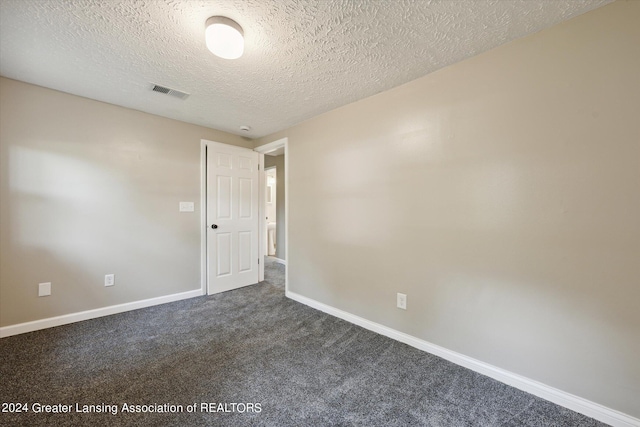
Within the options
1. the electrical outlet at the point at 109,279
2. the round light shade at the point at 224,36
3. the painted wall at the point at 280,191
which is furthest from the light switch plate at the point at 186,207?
the round light shade at the point at 224,36

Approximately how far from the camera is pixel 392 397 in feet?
5.06

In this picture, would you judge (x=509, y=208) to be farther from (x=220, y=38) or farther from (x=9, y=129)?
(x=9, y=129)

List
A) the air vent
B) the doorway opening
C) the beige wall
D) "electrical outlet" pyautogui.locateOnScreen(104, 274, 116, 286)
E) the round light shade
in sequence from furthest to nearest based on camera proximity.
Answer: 1. the doorway opening
2. "electrical outlet" pyautogui.locateOnScreen(104, 274, 116, 286)
3. the air vent
4. the round light shade
5. the beige wall

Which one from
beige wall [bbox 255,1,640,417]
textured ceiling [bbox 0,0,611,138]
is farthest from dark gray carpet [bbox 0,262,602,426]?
textured ceiling [bbox 0,0,611,138]

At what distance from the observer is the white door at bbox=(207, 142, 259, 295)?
342 cm

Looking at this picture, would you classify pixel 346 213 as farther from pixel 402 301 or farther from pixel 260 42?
pixel 260 42

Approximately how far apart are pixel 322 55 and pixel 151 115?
235cm

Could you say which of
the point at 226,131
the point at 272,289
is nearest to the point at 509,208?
the point at 272,289

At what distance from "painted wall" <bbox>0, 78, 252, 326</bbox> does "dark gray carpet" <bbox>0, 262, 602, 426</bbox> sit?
46cm

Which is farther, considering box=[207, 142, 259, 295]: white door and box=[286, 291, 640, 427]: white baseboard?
box=[207, 142, 259, 295]: white door

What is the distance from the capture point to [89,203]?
257 centimetres

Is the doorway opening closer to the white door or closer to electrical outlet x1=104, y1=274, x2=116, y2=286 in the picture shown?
the white door

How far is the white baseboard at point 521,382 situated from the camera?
4.43 feet

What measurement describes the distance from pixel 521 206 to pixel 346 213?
149 cm
